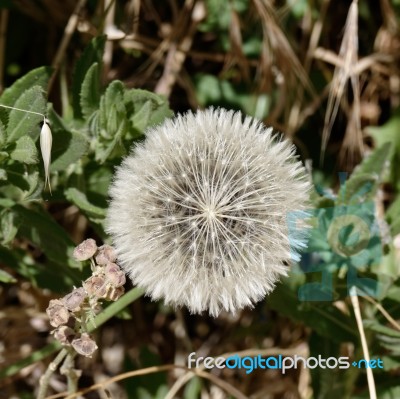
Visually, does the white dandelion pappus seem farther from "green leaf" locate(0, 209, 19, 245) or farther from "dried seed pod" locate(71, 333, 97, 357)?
"green leaf" locate(0, 209, 19, 245)

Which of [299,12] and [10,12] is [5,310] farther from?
[299,12]

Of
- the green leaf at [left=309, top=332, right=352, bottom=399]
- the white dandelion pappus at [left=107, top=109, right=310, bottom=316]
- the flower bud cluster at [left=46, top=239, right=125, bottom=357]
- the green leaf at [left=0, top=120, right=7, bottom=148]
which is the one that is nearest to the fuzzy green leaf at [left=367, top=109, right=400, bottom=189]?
the green leaf at [left=309, top=332, right=352, bottom=399]

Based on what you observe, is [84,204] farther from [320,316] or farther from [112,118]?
[320,316]

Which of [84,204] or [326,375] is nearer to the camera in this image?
[84,204]

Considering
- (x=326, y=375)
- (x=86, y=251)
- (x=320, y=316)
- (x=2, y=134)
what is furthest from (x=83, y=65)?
(x=326, y=375)

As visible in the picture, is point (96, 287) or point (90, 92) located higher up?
point (90, 92)

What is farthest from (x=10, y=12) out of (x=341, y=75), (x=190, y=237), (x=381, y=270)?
(x=381, y=270)

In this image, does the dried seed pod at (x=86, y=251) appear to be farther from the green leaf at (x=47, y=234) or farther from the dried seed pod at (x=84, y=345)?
the green leaf at (x=47, y=234)
